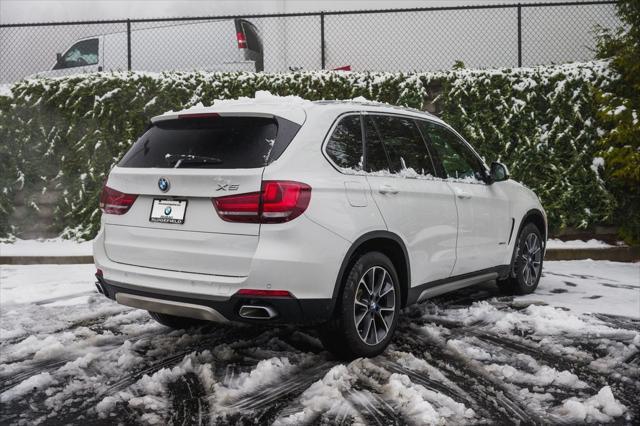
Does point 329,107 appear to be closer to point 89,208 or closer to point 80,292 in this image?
point 80,292

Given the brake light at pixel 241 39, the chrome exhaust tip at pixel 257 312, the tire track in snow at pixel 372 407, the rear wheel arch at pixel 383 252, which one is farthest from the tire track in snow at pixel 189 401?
the brake light at pixel 241 39

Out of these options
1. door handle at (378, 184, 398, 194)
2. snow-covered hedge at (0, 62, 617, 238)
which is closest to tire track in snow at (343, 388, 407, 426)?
door handle at (378, 184, 398, 194)

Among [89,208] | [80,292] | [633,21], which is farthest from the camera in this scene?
[89,208]

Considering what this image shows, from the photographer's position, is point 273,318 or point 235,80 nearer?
point 273,318

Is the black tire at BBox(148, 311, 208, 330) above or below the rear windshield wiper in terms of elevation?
below

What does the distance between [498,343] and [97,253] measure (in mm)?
2998

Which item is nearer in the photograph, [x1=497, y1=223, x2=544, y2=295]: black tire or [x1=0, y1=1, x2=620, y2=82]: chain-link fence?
[x1=497, y1=223, x2=544, y2=295]: black tire

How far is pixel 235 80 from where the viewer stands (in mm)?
10289

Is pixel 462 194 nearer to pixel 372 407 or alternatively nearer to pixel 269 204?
pixel 269 204

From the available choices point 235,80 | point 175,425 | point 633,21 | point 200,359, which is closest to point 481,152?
point 633,21

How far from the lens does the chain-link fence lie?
12.7 m

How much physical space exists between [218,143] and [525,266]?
3.87 m

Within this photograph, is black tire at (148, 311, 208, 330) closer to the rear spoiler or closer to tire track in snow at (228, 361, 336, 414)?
tire track in snow at (228, 361, 336, 414)

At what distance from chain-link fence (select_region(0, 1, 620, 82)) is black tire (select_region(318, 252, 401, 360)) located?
847 centimetres
